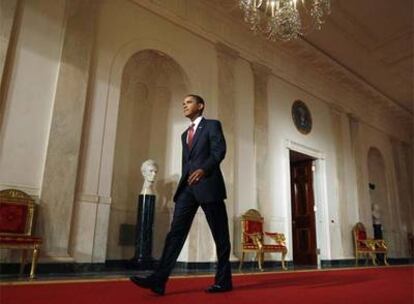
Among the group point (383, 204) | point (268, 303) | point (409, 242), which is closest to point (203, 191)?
point (268, 303)

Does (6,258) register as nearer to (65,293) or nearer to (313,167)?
(65,293)

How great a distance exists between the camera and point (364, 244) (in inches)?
385

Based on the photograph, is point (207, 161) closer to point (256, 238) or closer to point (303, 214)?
point (256, 238)

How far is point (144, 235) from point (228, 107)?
10.2 ft

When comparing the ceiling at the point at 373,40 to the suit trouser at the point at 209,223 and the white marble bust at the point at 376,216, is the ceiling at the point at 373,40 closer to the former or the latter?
the white marble bust at the point at 376,216

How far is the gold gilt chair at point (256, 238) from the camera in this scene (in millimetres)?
6602

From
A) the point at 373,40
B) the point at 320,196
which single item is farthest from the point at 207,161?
the point at 373,40

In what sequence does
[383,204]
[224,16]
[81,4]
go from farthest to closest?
1. [383,204]
2. [224,16]
3. [81,4]

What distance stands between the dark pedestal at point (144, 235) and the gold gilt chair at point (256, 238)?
1.79 metres

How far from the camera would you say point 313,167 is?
9516mm

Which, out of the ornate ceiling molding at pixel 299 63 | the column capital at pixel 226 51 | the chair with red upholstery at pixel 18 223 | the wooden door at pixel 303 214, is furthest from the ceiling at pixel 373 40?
the chair with red upholstery at pixel 18 223

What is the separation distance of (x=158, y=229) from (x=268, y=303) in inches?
181

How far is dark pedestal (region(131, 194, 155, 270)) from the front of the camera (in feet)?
17.9

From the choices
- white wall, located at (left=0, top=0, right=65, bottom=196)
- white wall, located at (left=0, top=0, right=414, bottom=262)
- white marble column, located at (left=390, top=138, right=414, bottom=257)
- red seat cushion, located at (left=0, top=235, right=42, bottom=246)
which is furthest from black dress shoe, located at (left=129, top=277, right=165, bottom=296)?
white marble column, located at (left=390, top=138, right=414, bottom=257)
